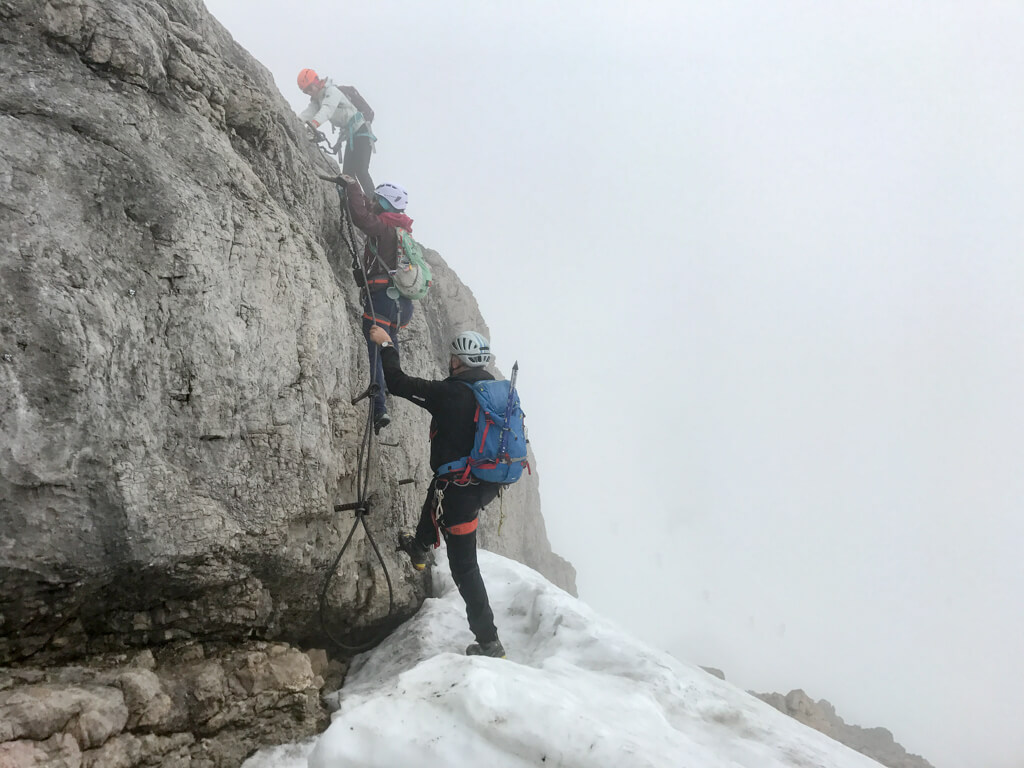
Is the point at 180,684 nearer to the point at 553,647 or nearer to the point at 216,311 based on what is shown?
the point at 216,311

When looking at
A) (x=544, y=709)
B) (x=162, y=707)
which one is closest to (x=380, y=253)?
(x=162, y=707)

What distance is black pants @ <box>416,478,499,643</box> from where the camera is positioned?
21.2 ft

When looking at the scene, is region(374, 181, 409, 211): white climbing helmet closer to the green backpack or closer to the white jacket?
the green backpack

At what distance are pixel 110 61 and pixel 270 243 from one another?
207 centimetres

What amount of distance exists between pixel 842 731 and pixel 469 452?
78.6ft

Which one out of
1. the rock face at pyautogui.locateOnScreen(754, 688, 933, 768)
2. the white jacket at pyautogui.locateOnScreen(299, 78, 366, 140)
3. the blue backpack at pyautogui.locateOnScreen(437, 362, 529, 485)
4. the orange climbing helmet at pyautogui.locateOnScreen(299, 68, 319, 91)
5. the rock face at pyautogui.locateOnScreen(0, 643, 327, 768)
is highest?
the orange climbing helmet at pyautogui.locateOnScreen(299, 68, 319, 91)

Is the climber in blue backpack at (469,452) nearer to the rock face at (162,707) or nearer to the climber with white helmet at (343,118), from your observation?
the rock face at (162,707)

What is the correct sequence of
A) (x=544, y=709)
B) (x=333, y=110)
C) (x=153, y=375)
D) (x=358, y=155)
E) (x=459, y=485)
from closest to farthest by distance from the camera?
(x=544, y=709) < (x=153, y=375) < (x=459, y=485) < (x=333, y=110) < (x=358, y=155)

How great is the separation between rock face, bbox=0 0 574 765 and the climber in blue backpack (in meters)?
1.02

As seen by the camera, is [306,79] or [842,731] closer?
[306,79]

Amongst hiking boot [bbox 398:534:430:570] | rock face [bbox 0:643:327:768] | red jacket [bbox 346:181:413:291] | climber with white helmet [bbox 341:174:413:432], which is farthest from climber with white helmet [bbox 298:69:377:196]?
rock face [bbox 0:643:327:768]

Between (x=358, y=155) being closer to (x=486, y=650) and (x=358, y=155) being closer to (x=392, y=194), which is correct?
(x=392, y=194)

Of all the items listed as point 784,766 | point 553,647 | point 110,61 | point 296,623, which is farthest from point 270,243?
point 784,766

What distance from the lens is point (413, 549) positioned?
24.5ft
